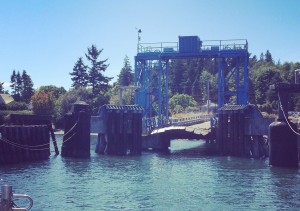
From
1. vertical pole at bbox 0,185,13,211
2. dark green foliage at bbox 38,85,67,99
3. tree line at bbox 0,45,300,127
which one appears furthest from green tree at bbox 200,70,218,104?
vertical pole at bbox 0,185,13,211

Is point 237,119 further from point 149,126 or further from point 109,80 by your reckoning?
point 109,80

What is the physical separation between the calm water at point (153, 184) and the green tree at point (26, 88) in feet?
318

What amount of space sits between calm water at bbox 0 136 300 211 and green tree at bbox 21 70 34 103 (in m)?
97.0

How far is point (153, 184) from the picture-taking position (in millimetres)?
35125

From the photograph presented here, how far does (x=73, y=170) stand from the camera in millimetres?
42719

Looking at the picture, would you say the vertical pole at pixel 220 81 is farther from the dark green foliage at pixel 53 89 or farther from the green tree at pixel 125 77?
the green tree at pixel 125 77

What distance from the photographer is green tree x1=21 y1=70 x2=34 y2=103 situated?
144250 mm

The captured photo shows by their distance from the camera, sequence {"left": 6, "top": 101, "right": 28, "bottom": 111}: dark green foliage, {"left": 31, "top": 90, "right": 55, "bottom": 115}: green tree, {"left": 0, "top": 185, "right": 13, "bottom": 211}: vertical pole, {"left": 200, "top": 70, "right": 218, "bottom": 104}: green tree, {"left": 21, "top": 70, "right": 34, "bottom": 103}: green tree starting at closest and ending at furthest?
{"left": 0, "top": 185, "right": 13, "bottom": 211}: vertical pole < {"left": 6, "top": 101, "right": 28, "bottom": 111}: dark green foliage < {"left": 31, "top": 90, "right": 55, "bottom": 115}: green tree < {"left": 21, "top": 70, "right": 34, "bottom": 103}: green tree < {"left": 200, "top": 70, "right": 218, "bottom": 104}: green tree

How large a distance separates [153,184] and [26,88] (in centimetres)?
11896

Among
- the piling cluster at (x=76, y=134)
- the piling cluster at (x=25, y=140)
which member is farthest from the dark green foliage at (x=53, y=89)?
the piling cluster at (x=76, y=134)

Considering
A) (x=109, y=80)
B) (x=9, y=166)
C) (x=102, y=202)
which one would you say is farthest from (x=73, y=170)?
(x=109, y=80)

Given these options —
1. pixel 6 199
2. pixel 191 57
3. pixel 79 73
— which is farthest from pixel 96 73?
pixel 6 199

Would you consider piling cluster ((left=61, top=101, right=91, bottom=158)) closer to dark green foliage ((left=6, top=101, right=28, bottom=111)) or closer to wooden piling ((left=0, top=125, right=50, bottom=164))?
wooden piling ((left=0, top=125, right=50, bottom=164))

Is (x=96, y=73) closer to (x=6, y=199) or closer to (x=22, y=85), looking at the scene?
(x=22, y=85)
